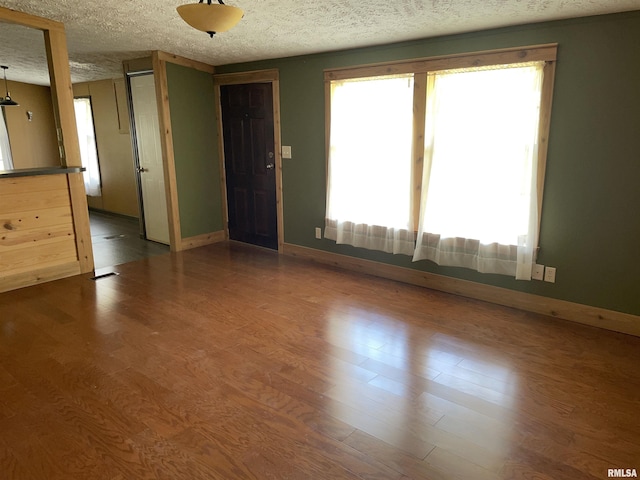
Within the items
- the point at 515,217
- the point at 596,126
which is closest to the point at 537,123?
the point at 596,126

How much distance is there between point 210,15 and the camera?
2104 mm

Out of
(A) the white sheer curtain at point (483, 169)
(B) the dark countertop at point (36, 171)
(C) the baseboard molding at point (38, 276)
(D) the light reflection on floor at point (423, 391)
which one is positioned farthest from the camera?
(C) the baseboard molding at point (38, 276)

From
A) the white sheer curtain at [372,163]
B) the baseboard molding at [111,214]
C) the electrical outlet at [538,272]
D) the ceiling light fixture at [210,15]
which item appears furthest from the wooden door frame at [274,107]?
the electrical outlet at [538,272]

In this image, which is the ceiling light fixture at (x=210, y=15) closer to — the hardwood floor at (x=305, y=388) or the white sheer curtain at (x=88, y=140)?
the hardwood floor at (x=305, y=388)

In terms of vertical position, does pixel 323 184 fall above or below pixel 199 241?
above

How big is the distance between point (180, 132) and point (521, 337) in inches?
168

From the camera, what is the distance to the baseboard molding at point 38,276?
3826 mm

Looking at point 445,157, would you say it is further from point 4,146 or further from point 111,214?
point 4,146

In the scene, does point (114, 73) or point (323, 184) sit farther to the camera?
point (114, 73)

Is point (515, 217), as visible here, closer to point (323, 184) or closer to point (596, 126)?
point (596, 126)

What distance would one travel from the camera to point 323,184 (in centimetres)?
467

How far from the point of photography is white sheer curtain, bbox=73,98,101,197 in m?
7.33

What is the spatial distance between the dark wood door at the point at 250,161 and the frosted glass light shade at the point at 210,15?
278 centimetres

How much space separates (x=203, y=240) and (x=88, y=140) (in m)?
3.56
